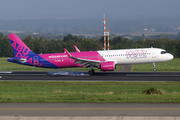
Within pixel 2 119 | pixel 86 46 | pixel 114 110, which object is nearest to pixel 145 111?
pixel 114 110

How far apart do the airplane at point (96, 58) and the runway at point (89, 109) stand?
21556 millimetres

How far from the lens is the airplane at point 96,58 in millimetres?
43188

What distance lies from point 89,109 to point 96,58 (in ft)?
80.8

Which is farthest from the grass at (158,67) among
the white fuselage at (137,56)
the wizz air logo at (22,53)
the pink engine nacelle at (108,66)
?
the wizz air logo at (22,53)

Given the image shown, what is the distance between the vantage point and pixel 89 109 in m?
19.6

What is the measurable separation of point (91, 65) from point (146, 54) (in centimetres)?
874

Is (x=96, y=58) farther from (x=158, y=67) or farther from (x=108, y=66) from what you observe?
(x=158, y=67)

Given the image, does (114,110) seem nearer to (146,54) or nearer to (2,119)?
(2,119)

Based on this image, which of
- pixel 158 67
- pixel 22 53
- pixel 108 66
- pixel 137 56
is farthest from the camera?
pixel 158 67

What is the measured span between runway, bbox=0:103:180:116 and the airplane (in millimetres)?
21556

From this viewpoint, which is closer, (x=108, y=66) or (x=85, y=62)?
(x=108, y=66)

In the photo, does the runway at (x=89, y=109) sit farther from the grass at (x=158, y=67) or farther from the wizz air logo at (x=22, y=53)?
the grass at (x=158, y=67)

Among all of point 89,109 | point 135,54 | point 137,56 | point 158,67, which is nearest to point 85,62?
point 135,54

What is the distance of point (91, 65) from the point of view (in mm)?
44219
